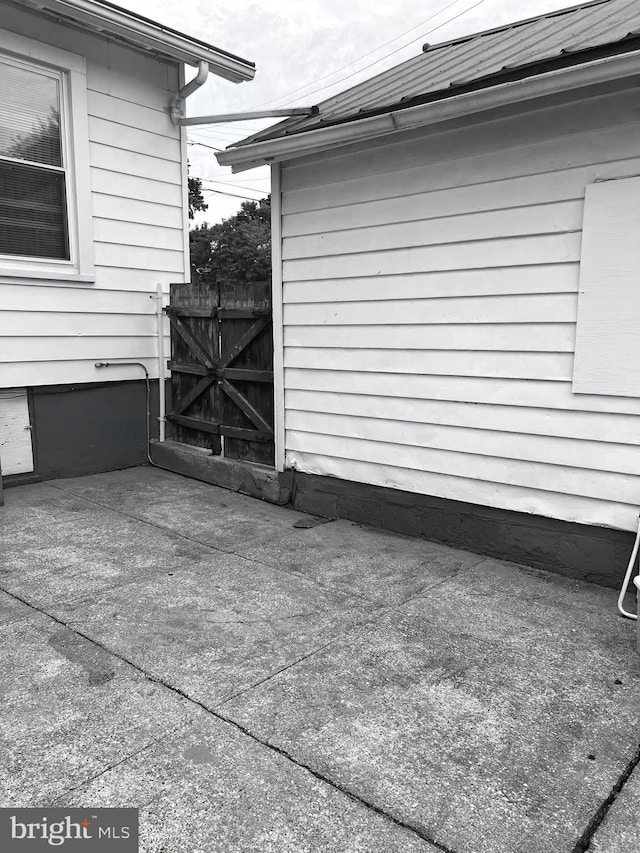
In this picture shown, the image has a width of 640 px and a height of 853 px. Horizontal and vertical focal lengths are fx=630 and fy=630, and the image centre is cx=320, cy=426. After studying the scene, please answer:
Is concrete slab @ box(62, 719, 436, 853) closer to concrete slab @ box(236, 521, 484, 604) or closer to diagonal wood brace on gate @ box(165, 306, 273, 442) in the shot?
concrete slab @ box(236, 521, 484, 604)

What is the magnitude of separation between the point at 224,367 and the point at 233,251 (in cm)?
2848

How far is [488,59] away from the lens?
400 centimetres

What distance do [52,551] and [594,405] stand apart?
3.36 metres

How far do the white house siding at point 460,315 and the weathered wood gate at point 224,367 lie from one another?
1.38 ft

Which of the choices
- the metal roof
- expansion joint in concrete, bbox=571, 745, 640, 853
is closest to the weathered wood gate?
the metal roof

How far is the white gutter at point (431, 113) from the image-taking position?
2.97m

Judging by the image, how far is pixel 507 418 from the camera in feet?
12.6

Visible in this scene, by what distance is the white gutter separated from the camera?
9.74ft

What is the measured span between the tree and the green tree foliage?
130 cm

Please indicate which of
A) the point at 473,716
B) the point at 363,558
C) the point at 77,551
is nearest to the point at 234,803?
the point at 473,716

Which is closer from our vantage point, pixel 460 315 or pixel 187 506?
pixel 460 315

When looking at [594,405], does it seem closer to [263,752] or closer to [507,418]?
[507,418]

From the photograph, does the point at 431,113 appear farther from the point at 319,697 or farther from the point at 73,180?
the point at 73,180

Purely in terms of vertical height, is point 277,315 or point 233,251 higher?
point 233,251
